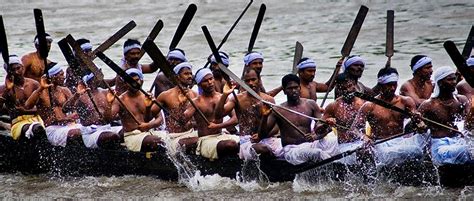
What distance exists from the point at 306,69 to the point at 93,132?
206 centimetres

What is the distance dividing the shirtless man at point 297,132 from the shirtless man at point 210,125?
360mm

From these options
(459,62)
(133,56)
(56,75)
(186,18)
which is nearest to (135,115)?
(56,75)

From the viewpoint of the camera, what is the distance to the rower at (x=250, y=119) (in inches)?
→ 345

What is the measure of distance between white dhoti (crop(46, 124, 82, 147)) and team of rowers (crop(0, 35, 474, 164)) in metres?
0.01

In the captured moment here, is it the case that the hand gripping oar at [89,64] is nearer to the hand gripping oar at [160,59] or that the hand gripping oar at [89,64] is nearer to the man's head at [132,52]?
the hand gripping oar at [160,59]

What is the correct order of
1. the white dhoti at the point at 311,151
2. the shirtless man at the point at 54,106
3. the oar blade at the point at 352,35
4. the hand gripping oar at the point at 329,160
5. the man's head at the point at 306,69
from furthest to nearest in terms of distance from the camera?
the oar blade at the point at 352,35
the shirtless man at the point at 54,106
the man's head at the point at 306,69
the white dhoti at the point at 311,151
the hand gripping oar at the point at 329,160

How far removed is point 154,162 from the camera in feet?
31.1

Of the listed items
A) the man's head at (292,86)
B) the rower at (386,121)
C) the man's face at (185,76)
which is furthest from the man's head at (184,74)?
the rower at (386,121)

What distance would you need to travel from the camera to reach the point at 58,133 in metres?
9.91

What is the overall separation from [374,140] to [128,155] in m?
2.36

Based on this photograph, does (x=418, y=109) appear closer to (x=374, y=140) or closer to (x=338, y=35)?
(x=374, y=140)

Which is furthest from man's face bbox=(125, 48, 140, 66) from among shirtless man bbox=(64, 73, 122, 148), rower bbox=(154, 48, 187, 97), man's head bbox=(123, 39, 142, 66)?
shirtless man bbox=(64, 73, 122, 148)

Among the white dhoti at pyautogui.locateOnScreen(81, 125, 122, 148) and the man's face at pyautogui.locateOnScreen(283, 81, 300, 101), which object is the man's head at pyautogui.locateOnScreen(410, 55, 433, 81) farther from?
the white dhoti at pyautogui.locateOnScreen(81, 125, 122, 148)

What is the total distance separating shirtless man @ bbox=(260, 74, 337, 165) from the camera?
8.57m
